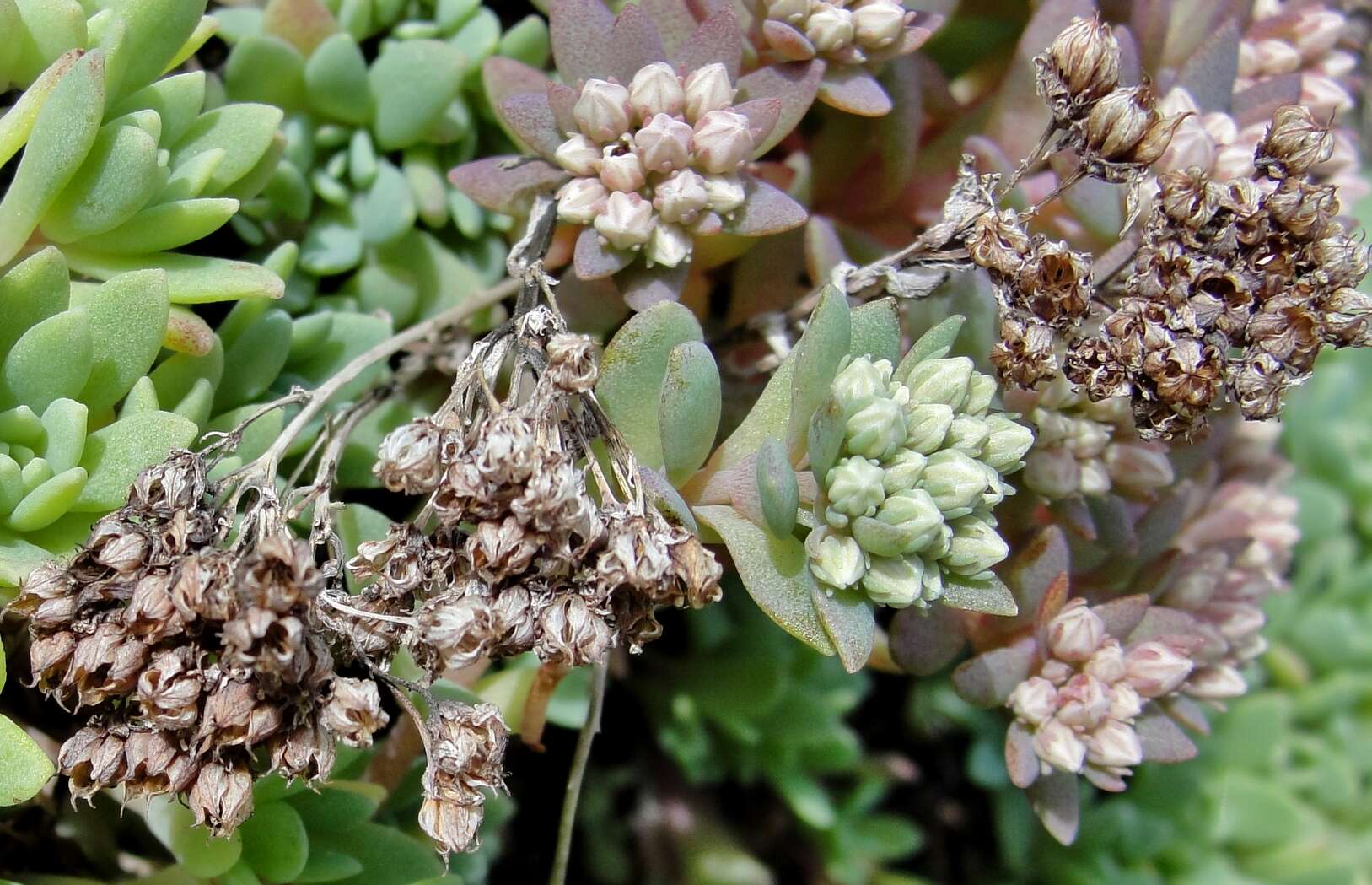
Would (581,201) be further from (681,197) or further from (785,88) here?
(785,88)

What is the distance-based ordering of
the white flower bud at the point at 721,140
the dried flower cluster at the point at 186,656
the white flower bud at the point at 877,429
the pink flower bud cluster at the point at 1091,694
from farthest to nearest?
the pink flower bud cluster at the point at 1091,694 → the white flower bud at the point at 721,140 → the white flower bud at the point at 877,429 → the dried flower cluster at the point at 186,656

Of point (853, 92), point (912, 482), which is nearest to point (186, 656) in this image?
point (912, 482)

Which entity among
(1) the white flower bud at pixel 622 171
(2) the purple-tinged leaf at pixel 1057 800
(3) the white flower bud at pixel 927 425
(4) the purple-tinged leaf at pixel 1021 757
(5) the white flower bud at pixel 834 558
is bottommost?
(2) the purple-tinged leaf at pixel 1057 800

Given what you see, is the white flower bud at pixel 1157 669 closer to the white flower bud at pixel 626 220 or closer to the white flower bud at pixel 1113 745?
the white flower bud at pixel 1113 745

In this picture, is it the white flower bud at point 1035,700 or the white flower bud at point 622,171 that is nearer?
the white flower bud at point 622,171

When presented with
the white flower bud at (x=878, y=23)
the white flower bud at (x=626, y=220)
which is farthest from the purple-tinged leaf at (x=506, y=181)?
the white flower bud at (x=878, y=23)

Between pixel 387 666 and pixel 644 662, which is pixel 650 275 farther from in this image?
pixel 644 662

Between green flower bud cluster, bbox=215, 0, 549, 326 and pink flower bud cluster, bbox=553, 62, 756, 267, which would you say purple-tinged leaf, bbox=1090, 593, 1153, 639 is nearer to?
pink flower bud cluster, bbox=553, 62, 756, 267

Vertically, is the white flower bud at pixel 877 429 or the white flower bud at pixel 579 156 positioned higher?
the white flower bud at pixel 579 156
